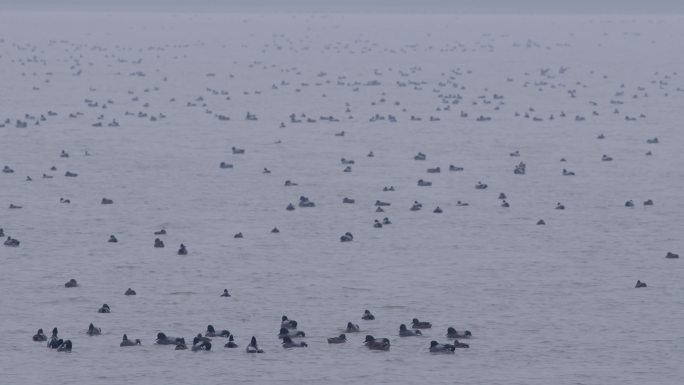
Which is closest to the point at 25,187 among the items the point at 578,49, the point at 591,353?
the point at 591,353

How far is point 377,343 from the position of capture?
22.9 metres

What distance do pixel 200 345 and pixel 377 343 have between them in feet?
8.09

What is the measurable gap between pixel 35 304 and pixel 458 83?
4903 centimetres

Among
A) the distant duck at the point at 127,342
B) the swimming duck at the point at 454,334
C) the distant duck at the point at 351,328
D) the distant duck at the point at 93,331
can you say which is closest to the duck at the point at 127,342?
the distant duck at the point at 127,342

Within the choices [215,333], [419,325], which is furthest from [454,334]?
[215,333]

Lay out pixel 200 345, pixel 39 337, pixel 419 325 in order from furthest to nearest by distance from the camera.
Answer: pixel 419 325 < pixel 39 337 < pixel 200 345

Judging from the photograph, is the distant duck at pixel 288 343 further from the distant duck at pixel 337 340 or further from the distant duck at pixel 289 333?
the distant duck at pixel 337 340

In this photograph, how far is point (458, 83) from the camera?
73125 mm

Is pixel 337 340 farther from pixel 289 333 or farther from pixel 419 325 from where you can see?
pixel 419 325

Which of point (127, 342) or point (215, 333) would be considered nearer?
point (127, 342)

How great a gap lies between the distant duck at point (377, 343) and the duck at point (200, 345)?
2229 millimetres

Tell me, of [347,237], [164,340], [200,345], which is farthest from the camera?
[347,237]

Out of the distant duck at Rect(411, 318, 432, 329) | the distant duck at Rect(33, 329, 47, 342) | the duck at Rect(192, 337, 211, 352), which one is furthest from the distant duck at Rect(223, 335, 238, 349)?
the distant duck at Rect(411, 318, 432, 329)

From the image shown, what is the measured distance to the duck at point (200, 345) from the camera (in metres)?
22.8
